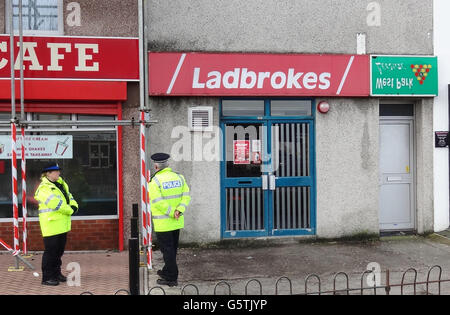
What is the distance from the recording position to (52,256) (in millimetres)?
6793

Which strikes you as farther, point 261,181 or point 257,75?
point 261,181

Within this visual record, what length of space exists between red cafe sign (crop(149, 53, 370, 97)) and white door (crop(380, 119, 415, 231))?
47.5 inches

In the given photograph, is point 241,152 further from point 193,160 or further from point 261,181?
point 193,160

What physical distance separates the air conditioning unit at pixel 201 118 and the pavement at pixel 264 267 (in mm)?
2174

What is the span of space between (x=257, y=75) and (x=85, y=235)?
4.23 metres

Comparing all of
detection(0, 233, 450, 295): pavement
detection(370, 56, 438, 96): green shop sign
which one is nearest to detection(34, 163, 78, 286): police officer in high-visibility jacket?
detection(0, 233, 450, 295): pavement

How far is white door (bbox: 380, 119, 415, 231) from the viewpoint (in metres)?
10.1

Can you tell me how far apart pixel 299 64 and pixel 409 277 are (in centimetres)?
424

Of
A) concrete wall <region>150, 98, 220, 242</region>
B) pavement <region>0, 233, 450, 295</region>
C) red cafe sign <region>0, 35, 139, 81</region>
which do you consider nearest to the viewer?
pavement <region>0, 233, 450, 295</region>

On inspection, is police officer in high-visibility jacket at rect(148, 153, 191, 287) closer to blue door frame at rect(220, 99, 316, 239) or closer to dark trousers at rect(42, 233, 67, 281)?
dark trousers at rect(42, 233, 67, 281)

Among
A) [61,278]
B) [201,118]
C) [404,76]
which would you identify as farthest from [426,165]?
[61,278]

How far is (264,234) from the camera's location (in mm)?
9477
